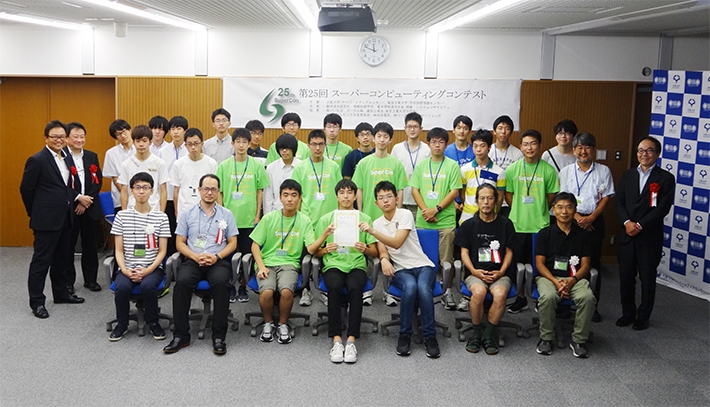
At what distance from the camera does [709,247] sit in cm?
670

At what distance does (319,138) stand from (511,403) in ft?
9.10

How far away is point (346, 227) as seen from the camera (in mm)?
4859

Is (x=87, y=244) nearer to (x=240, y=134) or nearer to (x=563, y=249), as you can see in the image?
(x=240, y=134)

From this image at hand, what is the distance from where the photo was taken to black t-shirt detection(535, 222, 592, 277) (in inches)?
195

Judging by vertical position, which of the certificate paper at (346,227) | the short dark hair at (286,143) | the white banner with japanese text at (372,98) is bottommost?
the certificate paper at (346,227)

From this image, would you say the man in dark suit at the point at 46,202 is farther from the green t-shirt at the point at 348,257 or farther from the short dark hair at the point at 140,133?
the green t-shirt at the point at 348,257

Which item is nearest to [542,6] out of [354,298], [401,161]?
[401,161]

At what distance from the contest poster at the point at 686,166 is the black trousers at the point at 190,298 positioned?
16.5ft

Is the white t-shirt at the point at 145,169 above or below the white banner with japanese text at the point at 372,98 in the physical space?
below

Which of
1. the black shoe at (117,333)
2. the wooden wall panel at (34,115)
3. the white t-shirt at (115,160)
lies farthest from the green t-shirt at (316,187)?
the wooden wall panel at (34,115)

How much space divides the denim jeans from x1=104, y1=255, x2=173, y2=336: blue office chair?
1.82 meters

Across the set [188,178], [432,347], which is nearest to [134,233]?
[188,178]

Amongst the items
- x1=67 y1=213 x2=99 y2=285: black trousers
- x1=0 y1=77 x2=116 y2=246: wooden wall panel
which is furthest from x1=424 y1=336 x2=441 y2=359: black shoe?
x1=0 y1=77 x2=116 y2=246: wooden wall panel

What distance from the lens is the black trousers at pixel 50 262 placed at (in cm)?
554
